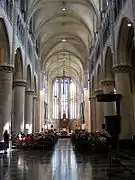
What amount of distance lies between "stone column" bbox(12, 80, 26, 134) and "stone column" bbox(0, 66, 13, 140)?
4.65 m

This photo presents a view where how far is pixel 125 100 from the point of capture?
17.9 metres

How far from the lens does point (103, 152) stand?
17.7 m

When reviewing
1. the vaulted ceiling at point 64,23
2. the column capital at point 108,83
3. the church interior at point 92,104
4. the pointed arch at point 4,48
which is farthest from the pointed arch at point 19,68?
the column capital at point 108,83

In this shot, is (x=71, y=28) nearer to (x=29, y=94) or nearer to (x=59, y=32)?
(x=59, y=32)

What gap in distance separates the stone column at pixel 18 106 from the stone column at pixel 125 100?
10.0 meters

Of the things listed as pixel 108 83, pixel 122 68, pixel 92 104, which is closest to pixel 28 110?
pixel 92 104

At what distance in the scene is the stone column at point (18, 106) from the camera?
76.2 ft

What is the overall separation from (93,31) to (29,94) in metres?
12.4

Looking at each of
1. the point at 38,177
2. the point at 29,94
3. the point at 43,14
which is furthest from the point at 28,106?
the point at 38,177

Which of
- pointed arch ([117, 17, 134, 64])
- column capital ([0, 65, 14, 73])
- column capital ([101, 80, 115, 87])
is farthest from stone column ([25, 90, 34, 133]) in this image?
pointed arch ([117, 17, 134, 64])

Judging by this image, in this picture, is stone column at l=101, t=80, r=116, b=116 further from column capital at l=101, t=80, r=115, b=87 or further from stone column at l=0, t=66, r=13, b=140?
stone column at l=0, t=66, r=13, b=140

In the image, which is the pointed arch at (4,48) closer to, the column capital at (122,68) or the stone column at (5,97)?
the stone column at (5,97)

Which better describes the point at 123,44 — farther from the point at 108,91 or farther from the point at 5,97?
the point at 5,97

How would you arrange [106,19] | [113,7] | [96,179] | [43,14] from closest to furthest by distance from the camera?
[96,179] < [113,7] < [106,19] < [43,14]
